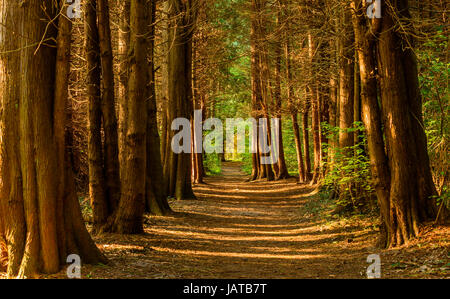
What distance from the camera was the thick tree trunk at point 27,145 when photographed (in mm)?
5809

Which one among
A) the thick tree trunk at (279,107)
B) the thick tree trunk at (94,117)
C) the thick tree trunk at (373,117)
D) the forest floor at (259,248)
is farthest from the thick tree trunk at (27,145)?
the thick tree trunk at (279,107)

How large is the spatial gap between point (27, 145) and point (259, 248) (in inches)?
251

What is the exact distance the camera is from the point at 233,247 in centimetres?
1087

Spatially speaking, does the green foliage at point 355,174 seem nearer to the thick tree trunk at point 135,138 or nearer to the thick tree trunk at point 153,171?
the thick tree trunk at point 135,138

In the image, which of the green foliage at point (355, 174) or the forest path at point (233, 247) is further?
the green foliage at point (355, 174)

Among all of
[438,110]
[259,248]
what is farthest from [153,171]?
[438,110]

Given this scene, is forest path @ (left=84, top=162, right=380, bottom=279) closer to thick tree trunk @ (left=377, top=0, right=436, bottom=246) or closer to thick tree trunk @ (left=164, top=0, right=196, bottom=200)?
thick tree trunk @ (left=164, top=0, right=196, bottom=200)

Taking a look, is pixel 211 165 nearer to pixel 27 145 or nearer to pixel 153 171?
pixel 153 171

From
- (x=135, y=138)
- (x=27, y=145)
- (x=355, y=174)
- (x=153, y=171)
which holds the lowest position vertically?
(x=355, y=174)

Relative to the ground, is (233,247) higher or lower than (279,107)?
lower

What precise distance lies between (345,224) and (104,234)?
237 inches

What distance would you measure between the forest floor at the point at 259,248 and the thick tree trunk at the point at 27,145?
536mm

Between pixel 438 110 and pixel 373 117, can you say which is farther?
pixel 438 110
